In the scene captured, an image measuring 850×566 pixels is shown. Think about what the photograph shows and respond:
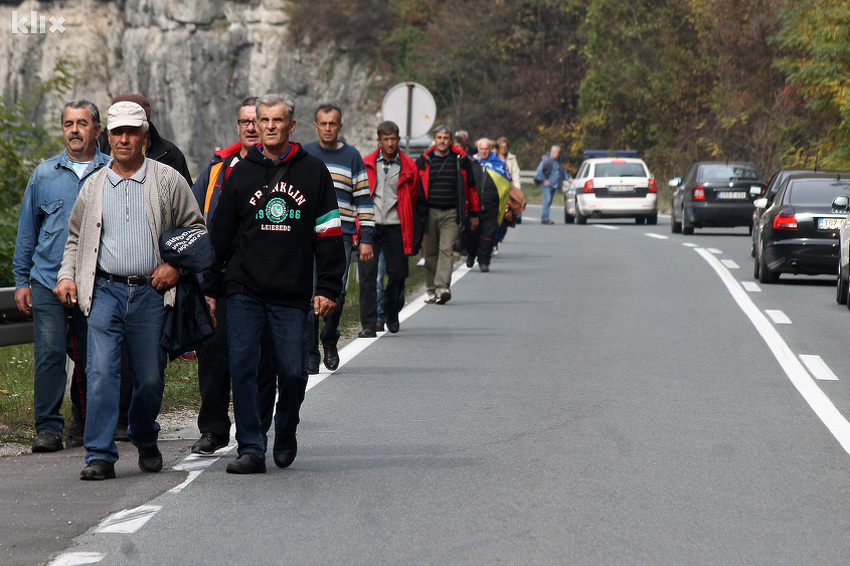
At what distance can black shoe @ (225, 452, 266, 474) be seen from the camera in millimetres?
6773

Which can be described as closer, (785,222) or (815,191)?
(785,222)

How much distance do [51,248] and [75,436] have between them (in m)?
1.06

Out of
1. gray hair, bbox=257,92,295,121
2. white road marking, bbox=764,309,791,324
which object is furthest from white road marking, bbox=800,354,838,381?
gray hair, bbox=257,92,295,121

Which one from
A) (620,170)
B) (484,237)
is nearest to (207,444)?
(484,237)

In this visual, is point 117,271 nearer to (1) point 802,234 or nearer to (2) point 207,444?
(2) point 207,444

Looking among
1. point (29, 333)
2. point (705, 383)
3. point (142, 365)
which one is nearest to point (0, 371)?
point (29, 333)

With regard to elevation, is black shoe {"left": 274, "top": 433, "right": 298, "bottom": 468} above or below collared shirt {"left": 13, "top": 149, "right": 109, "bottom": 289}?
below

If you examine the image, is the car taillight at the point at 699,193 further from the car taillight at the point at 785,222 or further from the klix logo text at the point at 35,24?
the klix logo text at the point at 35,24

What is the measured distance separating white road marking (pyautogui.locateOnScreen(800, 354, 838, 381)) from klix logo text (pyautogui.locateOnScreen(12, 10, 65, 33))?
7107cm

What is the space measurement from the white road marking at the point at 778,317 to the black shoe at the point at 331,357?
5.29 m

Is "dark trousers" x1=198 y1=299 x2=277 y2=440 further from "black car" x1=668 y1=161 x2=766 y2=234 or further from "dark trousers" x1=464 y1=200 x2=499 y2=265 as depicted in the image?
"black car" x1=668 y1=161 x2=766 y2=234

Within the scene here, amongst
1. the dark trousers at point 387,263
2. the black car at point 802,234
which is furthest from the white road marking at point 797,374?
the dark trousers at point 387,263

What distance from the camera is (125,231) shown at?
6648mm

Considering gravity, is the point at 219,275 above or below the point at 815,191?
above
